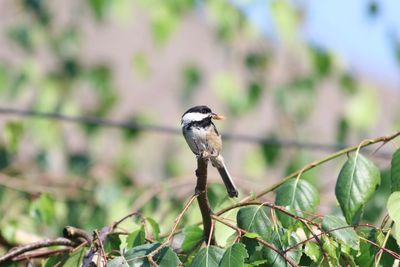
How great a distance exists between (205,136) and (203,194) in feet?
1.71

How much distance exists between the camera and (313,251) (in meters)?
1.71

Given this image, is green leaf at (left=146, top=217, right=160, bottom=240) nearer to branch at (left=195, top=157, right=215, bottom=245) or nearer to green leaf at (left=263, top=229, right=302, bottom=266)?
branch at (left=195, top=157, right=215, bottom=245)

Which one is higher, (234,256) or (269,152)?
(269,152)

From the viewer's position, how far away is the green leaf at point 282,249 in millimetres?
1730

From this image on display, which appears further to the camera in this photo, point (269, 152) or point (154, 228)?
point (269, 152)

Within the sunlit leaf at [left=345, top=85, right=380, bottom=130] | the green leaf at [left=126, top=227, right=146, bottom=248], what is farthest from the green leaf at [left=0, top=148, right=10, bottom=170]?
the green leaf at [left=126, top=227, right=146, bottom=248]

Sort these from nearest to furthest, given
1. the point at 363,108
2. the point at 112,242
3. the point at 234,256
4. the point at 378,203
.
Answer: the point at 234,256 → the point at 112,242 → the point at 378,203 → the point at 363,108

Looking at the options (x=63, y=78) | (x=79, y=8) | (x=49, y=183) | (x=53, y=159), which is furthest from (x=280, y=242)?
(x=79, y=8)

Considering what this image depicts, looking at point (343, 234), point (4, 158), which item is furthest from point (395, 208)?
point (4, 158)

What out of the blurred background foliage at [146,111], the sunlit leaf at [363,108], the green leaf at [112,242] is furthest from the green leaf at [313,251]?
the sunlit leaf at [363,108]

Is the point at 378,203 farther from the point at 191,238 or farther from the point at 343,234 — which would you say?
the point at 343,234

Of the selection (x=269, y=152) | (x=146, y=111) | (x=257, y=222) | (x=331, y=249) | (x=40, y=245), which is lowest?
(x=331, y=249)

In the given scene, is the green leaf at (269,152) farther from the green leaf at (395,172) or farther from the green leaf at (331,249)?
the green leaf at (331,249)

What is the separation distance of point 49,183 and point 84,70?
2.44 meters
